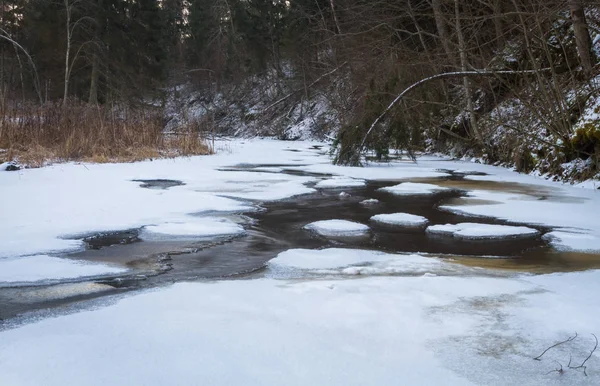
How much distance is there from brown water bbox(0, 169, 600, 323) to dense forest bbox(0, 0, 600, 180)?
284cm

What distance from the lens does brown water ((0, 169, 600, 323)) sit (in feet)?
6.31

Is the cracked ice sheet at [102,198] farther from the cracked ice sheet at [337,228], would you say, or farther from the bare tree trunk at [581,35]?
the bare tree trunk at [581,35]

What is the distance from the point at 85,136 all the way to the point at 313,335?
7944 millimetres

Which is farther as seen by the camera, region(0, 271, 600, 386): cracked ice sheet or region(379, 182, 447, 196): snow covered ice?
region(379, 182, 447, 196): snow covered ice

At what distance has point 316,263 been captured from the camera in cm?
236

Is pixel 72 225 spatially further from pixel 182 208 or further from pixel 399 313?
pixel 399 313

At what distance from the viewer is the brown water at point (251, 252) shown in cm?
192

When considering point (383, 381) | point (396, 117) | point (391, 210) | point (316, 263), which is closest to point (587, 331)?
point (383, 381)

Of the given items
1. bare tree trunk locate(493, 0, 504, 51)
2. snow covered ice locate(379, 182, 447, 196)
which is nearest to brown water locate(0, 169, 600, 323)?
snow covered ice locate(379, 182, 447, 196)

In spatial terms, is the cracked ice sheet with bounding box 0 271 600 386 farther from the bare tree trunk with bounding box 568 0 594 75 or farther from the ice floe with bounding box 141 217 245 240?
the bare tree trunk with bounding box 568 0 594 75

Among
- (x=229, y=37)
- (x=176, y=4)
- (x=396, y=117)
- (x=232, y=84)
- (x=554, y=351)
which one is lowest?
(x=554, y=351)

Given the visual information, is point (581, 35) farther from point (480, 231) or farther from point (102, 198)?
point (102, 198)

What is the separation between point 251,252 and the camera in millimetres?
2631

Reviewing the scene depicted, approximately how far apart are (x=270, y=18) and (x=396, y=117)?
2215 centimetres
